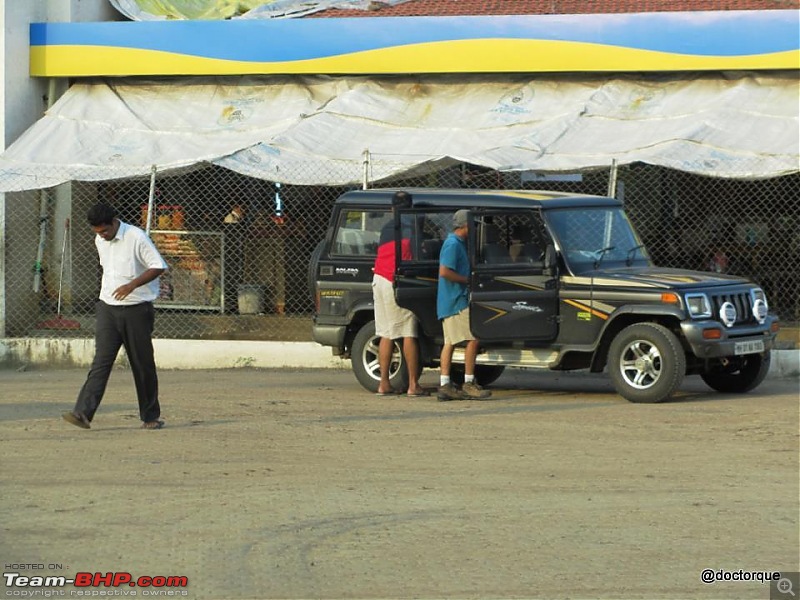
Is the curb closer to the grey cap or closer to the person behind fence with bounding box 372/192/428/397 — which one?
the person behind fence with bounding box 372/192/428/397

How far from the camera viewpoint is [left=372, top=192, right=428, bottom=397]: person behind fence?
42.5 ft

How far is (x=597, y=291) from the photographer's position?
1279 cm

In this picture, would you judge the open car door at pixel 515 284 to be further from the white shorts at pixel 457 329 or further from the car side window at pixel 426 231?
the car side window at pixel 426 231

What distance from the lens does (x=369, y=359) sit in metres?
13.7

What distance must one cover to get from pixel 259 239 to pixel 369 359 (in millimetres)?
5299

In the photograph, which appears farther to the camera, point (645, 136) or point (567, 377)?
point (645, 136)

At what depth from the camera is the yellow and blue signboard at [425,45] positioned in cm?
1758

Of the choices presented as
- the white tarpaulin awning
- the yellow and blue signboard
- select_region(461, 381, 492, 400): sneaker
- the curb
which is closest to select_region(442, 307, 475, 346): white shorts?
select_region(461, 381, 492, 400): sneaker

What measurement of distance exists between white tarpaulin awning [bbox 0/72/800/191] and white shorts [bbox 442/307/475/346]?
131 inches

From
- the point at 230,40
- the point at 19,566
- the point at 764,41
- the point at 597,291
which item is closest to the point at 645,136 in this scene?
the point at 764,41

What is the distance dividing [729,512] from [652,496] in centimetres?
59

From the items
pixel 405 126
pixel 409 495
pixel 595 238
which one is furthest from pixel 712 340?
pixel 405 126

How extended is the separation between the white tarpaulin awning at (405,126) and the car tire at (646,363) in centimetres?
345

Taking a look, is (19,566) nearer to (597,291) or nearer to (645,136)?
(597,291)
